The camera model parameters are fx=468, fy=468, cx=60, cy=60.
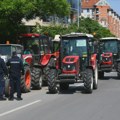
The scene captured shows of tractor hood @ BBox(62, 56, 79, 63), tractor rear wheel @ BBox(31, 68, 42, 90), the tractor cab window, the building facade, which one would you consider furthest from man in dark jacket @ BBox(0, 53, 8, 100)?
the building facade

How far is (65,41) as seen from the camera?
822 inches

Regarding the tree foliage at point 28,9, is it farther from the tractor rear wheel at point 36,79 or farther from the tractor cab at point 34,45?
the tractor rear wheel at point 36,79

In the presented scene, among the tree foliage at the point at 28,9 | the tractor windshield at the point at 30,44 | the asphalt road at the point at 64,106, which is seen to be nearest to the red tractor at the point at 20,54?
the asphalt road at the point at 64,106

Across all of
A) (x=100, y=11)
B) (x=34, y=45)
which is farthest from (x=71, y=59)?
(x=100, y=11)

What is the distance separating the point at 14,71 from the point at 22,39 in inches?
233

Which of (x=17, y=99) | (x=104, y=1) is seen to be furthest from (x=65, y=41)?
(x=104, y=1)

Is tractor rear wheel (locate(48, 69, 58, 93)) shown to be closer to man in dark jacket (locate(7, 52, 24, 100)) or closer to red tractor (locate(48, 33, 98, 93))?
red tractor (locate(48, 33, 98, 93))

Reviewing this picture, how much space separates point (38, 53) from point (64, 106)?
786 centimetres

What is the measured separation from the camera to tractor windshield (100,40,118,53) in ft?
101

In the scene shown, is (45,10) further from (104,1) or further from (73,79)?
(104,1)

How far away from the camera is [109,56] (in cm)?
2942

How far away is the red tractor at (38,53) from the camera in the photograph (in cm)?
2195

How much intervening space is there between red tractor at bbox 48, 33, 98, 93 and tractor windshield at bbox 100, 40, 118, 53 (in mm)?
9330

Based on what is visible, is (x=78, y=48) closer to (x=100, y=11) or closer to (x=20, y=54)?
(x=20, y=54)
